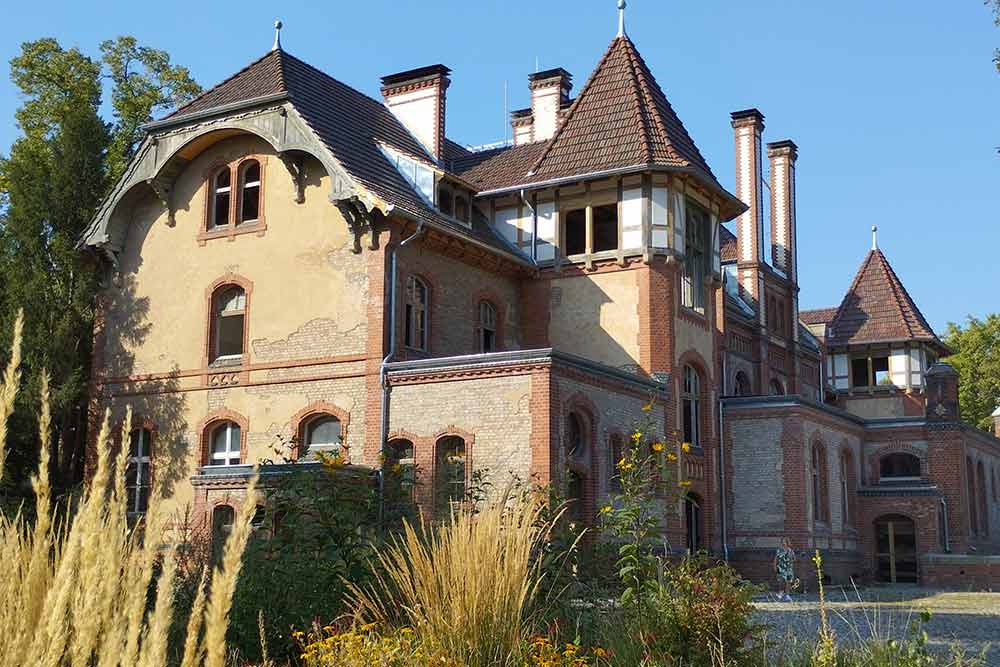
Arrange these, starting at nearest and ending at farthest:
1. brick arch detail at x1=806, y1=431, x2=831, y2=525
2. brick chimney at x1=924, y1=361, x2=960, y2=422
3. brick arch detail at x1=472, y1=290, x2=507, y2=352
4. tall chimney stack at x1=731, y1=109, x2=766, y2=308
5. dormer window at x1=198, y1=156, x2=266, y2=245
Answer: dormer window at x1=198, y1=156, x2=266, y2=245 < brick arch detail at x1=472, y1=290, x2=507, y2=352 < brick arch detail at x1=806, y1=431, x2=831, y2=525 < brick chimney at x1=924, y1=361, x2=960, y2=422 < tall chimney stack at x1=731, y1=109, x2=766, y2=308

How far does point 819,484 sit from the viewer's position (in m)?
26.9

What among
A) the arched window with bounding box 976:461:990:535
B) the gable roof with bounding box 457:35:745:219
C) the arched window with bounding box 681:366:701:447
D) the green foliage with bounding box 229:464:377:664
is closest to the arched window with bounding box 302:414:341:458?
the gable roof with bounding box 457:35:745:219

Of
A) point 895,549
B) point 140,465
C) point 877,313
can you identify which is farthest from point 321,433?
point 877,313

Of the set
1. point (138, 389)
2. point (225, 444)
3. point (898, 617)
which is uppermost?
point (138, 389)

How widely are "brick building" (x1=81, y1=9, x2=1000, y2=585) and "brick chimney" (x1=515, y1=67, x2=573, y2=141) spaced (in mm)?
2259

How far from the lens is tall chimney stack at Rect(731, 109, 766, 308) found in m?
32.6

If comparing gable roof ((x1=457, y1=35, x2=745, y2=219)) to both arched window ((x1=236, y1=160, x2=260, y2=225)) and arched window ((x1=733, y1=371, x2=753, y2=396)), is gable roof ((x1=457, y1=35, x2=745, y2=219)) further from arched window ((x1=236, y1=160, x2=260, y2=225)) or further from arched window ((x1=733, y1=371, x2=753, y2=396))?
arched window ((x1=733, y1=371, x2=753, y2=396))

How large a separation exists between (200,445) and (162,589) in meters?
20.9

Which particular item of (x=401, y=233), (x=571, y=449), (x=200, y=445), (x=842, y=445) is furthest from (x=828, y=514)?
(x=200, y=445)

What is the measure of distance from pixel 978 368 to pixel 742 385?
25.2 m

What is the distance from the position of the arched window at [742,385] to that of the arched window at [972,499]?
7036mm

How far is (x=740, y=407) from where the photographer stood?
84.5 feet

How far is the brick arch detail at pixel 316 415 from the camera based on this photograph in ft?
69.3

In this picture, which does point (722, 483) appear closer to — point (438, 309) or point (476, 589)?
point (438, 309)
